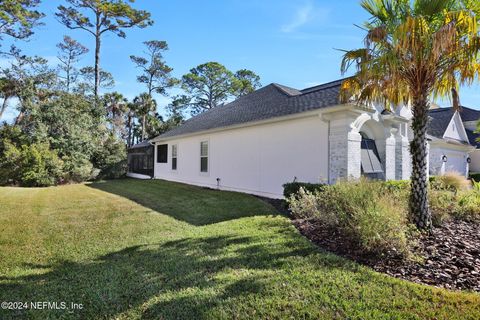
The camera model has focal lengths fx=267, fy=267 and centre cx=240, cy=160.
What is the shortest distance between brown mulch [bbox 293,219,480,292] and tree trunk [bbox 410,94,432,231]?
15.5 inches

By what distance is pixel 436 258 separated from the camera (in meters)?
4.43

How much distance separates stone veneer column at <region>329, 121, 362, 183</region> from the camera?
8.64m

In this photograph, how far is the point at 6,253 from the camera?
4949 millimetres

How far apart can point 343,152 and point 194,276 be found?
21.3 feet

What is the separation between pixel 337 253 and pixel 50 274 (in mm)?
4756

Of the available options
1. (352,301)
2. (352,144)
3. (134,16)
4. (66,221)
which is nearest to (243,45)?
(352,144)

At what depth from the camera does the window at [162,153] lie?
763 inches

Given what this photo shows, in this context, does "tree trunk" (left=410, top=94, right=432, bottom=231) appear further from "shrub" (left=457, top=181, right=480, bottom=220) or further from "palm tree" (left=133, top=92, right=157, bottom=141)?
"palm tree" (left=133, top=92, right=157, bottom=141)

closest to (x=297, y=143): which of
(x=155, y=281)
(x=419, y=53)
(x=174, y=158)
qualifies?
(x=419, y=53)

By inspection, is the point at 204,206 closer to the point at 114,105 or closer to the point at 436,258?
the point at 436,258

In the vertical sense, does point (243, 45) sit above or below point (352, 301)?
above

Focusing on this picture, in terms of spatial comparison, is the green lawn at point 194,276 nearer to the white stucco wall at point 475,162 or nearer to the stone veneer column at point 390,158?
the stone veneer column at point 390,158

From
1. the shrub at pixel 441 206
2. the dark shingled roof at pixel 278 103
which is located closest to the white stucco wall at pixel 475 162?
the dark shingled roof at pixel 278 103

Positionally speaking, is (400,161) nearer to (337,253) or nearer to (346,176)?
(346,176)
